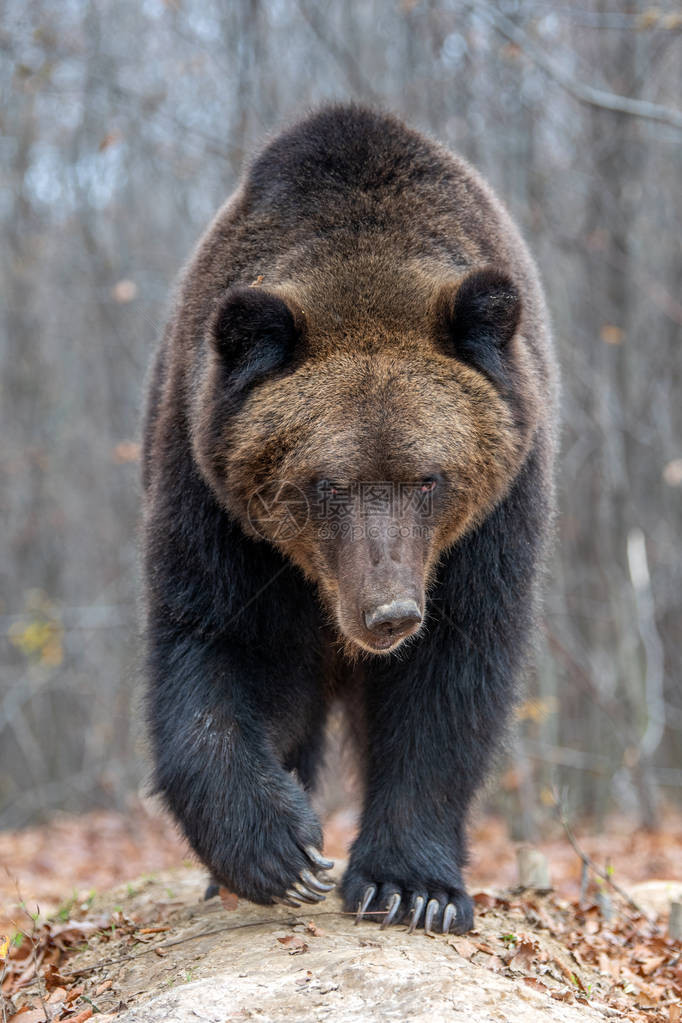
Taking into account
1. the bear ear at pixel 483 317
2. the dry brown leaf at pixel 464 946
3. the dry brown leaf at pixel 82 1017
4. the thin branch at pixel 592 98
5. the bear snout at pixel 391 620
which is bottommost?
the dry brown leaf at pixel 82 1017

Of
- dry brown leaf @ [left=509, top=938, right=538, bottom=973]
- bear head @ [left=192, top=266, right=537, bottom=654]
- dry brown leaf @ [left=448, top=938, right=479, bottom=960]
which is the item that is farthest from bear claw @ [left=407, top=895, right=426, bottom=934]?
bear head @ [left=192, top=266, right=537, bottom=654]

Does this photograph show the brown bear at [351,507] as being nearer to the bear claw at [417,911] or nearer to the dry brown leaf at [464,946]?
the bear claw at [417,911]

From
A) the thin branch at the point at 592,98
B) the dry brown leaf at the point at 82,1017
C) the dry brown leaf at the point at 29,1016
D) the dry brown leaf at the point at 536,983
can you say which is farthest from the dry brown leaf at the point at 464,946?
the thin branch at the point at 592,98

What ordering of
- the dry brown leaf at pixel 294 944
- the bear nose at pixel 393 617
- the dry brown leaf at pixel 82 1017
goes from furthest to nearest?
the dry brown leaf at pixel 294 944 → the bear nose at pixel 393 617 → the dry brown leaf at pixel 82 1017

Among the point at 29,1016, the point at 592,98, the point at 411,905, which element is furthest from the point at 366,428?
the point at 592,98

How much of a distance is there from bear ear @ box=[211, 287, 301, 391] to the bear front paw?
237cm

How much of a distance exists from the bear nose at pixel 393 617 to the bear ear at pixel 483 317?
1198mm

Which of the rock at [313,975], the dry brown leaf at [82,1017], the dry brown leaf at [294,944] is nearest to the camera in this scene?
the rock at [313,975]

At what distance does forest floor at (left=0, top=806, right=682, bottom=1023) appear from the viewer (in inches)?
146

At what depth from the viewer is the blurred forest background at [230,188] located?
12273 millimetres

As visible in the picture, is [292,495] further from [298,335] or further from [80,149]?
[80,149]

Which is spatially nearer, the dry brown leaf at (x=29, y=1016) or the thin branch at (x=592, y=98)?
the dry brown leaf at (x=29, y=1016)

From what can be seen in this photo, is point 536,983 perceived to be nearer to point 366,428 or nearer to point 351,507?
point 351,507

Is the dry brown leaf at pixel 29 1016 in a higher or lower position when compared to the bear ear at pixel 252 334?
lower
